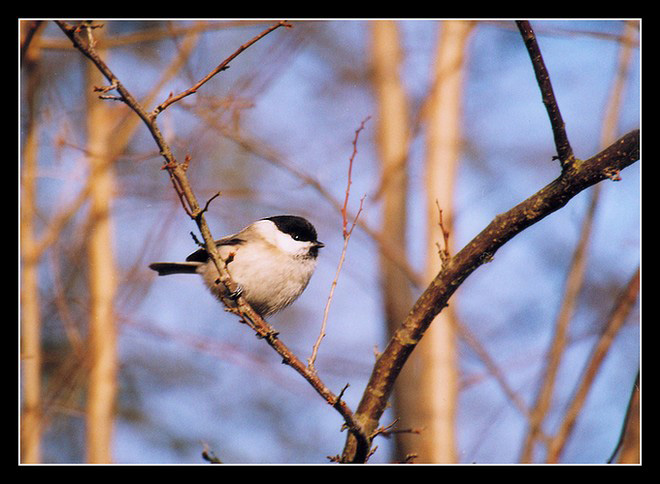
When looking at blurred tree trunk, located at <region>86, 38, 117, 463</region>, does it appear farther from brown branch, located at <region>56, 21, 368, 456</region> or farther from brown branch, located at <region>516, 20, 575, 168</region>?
brown branch, located at <region>516, 20, 575, 168</region>

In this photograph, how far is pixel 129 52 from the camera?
15.3ft

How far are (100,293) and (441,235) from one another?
2170 mm

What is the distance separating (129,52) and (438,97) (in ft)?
7.53

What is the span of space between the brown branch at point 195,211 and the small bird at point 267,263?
81cm

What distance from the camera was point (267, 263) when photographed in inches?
120

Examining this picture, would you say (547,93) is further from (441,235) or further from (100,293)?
(100,293)

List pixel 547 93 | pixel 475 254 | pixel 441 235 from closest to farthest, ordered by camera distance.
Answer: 1. pixel 547 93
2. pixel 475 254
3. pixel 441 235

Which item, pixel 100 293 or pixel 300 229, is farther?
pixel 100 293

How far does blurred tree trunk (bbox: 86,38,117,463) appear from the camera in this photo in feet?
11.7

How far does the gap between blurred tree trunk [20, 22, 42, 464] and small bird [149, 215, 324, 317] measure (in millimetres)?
732

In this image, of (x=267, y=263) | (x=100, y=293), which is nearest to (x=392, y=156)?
(x=267, y=263)

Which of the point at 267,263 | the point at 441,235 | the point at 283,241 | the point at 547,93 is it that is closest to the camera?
the point at 547,93
